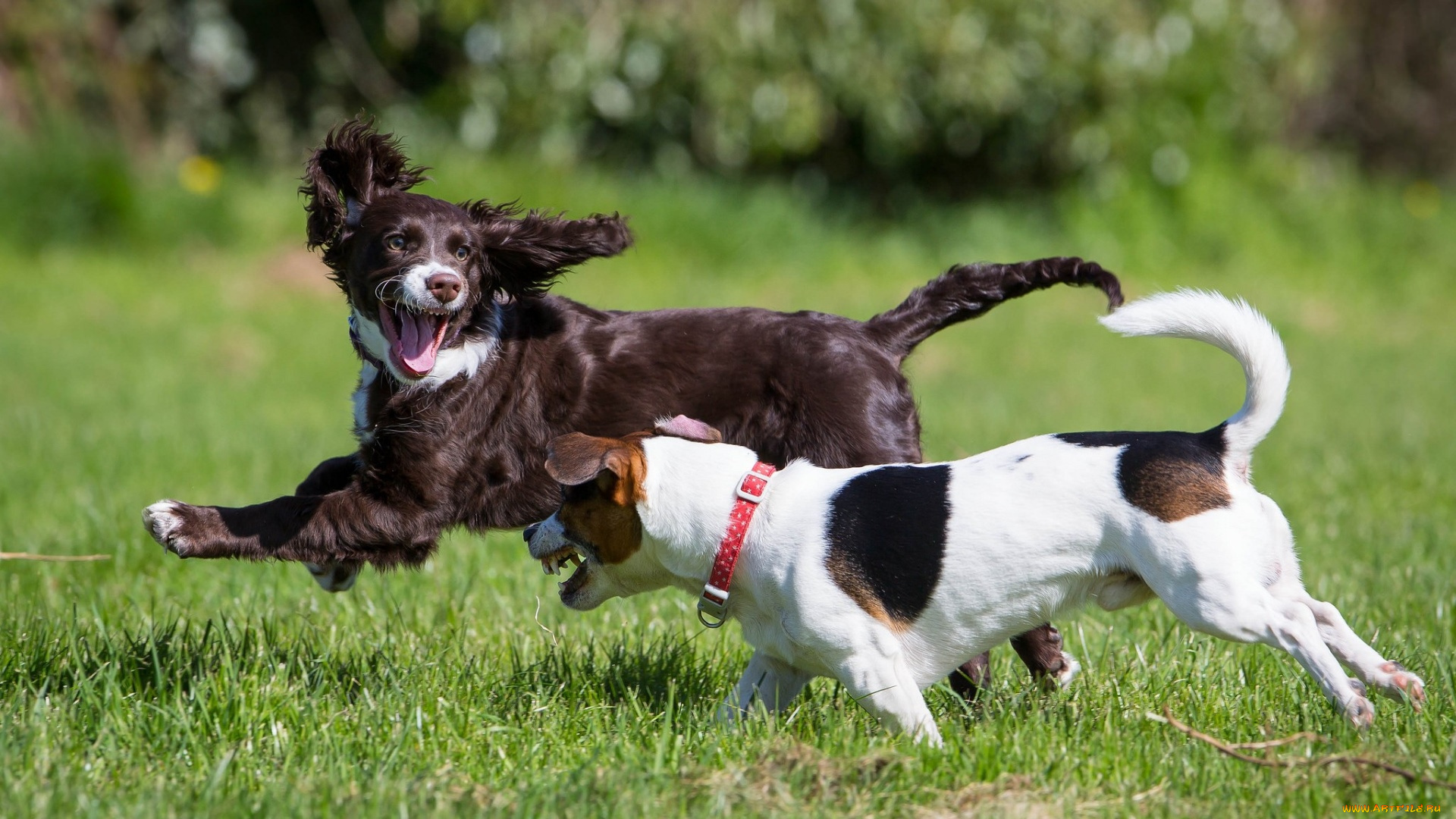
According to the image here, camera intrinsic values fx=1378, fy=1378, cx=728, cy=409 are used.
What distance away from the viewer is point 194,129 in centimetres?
1530

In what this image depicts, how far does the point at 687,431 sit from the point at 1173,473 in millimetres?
1216

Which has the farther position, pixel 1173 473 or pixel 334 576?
pixel 334 576

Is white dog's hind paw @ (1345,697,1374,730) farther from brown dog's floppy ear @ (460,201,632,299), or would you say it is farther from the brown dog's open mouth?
the brown dog's open mouth

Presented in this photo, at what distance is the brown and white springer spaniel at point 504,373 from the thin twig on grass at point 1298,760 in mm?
674

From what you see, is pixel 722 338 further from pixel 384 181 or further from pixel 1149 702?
pixel 1149 702

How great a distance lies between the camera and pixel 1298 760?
10.2 feet

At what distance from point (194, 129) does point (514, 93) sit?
4.21 metres

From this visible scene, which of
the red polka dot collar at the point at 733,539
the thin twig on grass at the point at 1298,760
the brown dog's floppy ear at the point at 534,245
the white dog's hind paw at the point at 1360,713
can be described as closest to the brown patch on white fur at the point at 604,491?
the red polka dot collar at the point at 733,539

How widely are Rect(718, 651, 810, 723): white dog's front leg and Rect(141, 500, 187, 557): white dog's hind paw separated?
1494 mm

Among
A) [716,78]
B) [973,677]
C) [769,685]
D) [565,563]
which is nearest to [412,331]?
[565,563]

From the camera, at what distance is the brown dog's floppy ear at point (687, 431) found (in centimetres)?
360

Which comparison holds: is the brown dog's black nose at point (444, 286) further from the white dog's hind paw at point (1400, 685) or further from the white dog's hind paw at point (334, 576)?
the white dog's hind paw at point (1400, 685)

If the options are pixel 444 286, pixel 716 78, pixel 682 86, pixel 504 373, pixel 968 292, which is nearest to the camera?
pixel 444 286

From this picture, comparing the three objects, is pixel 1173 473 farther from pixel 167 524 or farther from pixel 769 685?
pixel 167 524
